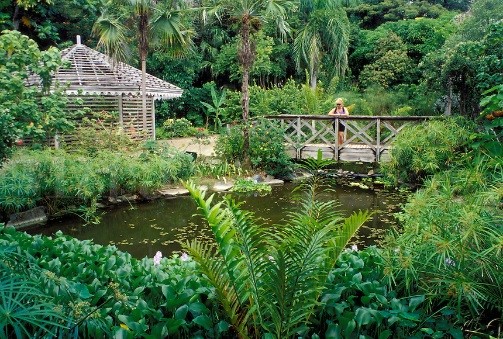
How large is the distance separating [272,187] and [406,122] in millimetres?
3588

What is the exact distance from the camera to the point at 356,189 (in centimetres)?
1073

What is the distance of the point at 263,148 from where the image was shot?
11.6m

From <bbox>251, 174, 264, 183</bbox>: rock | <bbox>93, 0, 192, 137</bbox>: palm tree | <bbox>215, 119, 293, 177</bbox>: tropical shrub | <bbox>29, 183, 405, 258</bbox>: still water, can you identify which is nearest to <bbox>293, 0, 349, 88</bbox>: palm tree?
<bbox>93, 0, 192, 137</bbox>: palm tree

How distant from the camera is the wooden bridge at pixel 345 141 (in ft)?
38.1

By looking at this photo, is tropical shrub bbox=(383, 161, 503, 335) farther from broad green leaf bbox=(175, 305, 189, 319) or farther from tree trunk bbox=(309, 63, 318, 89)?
tree trunk bbox=(309, 63, 318, 89)

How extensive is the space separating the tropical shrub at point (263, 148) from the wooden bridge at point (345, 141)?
0.56 meters

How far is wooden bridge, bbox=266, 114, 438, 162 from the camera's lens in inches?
457

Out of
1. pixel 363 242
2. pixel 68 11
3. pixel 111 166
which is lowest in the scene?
pixel 363 242

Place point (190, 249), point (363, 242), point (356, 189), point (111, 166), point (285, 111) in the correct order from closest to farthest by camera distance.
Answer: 1. point (190, 249)
2. point (363, 242)
3. point (111, 166)
4. point (356, 189)
5. point (285, 111)

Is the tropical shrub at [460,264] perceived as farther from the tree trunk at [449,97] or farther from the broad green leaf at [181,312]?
the tree trunk at [449,97]

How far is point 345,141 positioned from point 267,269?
10063mm

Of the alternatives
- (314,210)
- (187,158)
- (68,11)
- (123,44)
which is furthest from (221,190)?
(68,11)

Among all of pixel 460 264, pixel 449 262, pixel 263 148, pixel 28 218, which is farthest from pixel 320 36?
pixel 460 264

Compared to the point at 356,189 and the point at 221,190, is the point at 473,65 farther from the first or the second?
the point at 221,190
